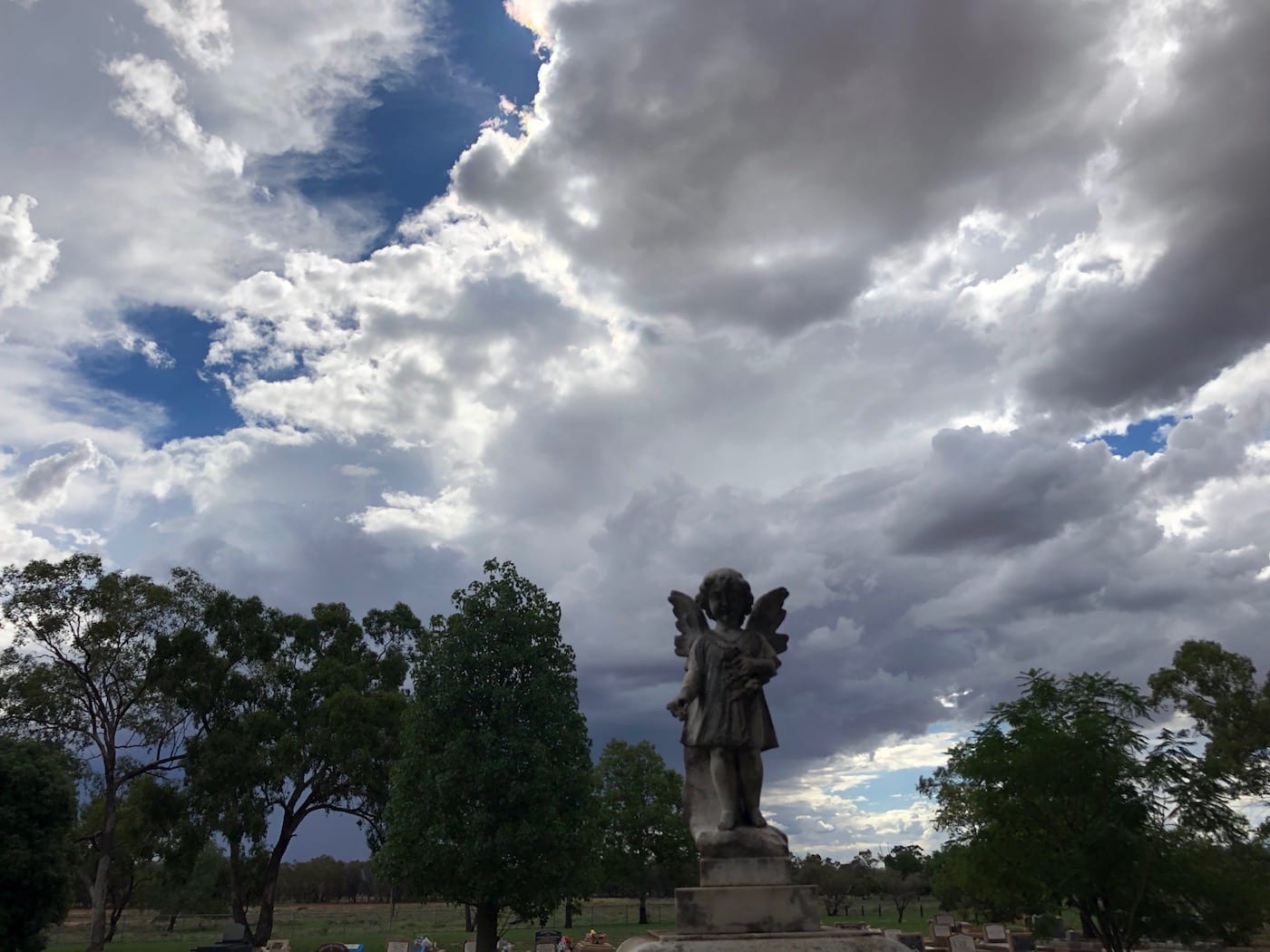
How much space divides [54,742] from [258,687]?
6.74 metres

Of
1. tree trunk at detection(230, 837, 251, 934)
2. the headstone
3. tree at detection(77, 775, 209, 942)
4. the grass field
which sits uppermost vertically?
tree at detection(77, 775, 209, 942)

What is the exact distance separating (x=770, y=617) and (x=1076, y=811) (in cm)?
1209

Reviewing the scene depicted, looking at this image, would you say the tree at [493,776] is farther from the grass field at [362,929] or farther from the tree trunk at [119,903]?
the tree trunk at [119,903]

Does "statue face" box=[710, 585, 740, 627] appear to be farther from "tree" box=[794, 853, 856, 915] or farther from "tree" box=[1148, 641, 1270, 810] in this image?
"tree" box=[794, 853, 856, 915]

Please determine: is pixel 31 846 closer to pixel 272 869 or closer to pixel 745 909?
pixel 272 869

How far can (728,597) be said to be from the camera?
26.6 ft

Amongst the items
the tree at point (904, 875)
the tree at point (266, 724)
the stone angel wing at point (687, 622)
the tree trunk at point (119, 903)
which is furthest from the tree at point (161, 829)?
the tree at point (904, 875)

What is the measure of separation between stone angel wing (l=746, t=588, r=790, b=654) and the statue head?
0.33ft

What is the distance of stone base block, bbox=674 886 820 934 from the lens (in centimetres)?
674

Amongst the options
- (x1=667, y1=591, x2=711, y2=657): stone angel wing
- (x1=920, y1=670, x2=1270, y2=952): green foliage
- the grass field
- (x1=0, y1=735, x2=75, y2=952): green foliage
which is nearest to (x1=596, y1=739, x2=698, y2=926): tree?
the grass field

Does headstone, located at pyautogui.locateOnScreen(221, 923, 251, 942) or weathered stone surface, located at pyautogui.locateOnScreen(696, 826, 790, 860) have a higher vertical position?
weathered stone surface, located at pyautogui.locateOnScreen(696, 826, 790, 860)

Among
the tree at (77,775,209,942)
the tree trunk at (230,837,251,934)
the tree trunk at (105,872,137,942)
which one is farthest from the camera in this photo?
the tree trunk at (105,872,137,942)

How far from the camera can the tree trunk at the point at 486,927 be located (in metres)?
23.7

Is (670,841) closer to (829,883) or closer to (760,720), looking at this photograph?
(829,883)
